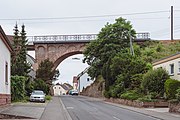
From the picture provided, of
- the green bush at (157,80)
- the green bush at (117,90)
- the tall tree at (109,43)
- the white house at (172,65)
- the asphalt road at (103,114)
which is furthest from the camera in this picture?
the tall tree at (109,43)

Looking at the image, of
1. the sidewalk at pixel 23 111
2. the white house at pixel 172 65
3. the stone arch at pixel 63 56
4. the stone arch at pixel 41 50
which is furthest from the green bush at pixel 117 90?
the stone arch at pixel 41 50

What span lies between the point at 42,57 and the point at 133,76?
33.4 meters

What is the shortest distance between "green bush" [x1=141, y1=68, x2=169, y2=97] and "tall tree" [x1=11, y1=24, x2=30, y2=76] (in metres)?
20.8

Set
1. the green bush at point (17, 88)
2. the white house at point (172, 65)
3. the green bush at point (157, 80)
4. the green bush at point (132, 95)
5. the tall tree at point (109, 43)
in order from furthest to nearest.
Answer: the tall tree at point (109, 43) < the green bush at point (17, 88) < the green bush at point (132, 95) < the green bush at point (157, 80) < the white house at point (172, 65)

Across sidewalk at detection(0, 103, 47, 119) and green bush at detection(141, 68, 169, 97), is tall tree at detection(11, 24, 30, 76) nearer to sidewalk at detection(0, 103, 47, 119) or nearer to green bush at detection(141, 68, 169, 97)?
green bush at detection(141, 68, 169, 97)

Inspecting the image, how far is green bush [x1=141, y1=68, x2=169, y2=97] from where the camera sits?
3684cm

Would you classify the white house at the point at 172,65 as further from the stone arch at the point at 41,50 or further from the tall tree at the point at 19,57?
the stone arch at the point at 41,50

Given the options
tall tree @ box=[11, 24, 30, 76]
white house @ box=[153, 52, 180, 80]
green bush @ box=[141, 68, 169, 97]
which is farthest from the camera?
tall tree @ box=[11, 24, 30, 76]

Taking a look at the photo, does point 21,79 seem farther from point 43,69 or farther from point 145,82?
point 43,69

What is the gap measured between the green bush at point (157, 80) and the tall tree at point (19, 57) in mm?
20840

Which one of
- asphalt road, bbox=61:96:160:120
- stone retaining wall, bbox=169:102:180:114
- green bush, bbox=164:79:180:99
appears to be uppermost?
green bush, bbox=164:79:180:99

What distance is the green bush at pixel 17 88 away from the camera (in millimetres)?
41469

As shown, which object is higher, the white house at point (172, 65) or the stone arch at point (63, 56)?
the stone arch at point (63, 56)

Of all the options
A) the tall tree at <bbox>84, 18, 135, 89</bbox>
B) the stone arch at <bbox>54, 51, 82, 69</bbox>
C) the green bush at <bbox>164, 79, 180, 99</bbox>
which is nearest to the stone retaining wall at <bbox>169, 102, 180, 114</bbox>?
the green bush at <bbox>164, 79, 180, 99</bbox>
